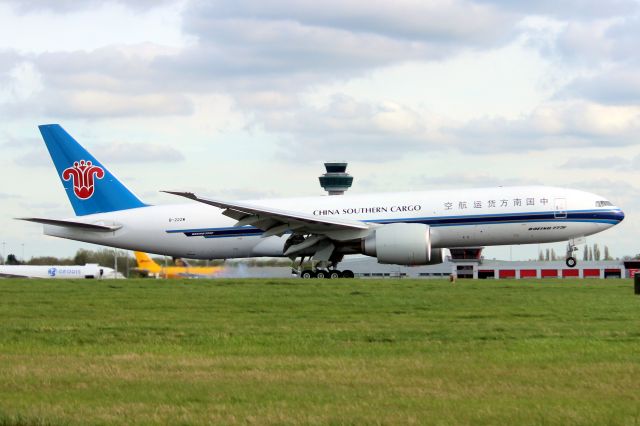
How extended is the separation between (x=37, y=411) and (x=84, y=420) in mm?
734

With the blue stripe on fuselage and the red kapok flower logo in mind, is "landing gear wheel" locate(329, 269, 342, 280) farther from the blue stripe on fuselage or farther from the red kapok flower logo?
the red kapok flower logo

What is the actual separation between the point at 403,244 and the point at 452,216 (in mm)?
2671

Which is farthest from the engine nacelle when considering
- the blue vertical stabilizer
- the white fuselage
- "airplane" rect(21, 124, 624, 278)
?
the blue vertical stabilizer

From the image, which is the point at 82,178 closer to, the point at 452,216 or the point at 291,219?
the point at 291,219

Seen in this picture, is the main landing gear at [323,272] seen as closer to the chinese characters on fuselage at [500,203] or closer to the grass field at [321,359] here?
the chinese characters on fuselage at [500,203]

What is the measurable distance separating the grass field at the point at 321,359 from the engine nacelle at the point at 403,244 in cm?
1150

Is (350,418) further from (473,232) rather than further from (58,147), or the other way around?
(58,147)

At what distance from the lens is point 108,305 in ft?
84.0

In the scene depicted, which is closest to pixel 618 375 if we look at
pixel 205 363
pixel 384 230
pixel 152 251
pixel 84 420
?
pixel 205 363

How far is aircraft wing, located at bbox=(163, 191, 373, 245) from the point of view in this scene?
40.1m

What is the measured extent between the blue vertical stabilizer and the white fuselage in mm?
3781

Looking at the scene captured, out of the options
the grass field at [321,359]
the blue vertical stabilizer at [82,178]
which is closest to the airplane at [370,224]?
the blue vertical stabilizer at [82,178]

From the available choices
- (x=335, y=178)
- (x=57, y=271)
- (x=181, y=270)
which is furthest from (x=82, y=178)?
(x=335, y=178)

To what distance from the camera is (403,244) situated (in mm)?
39938
